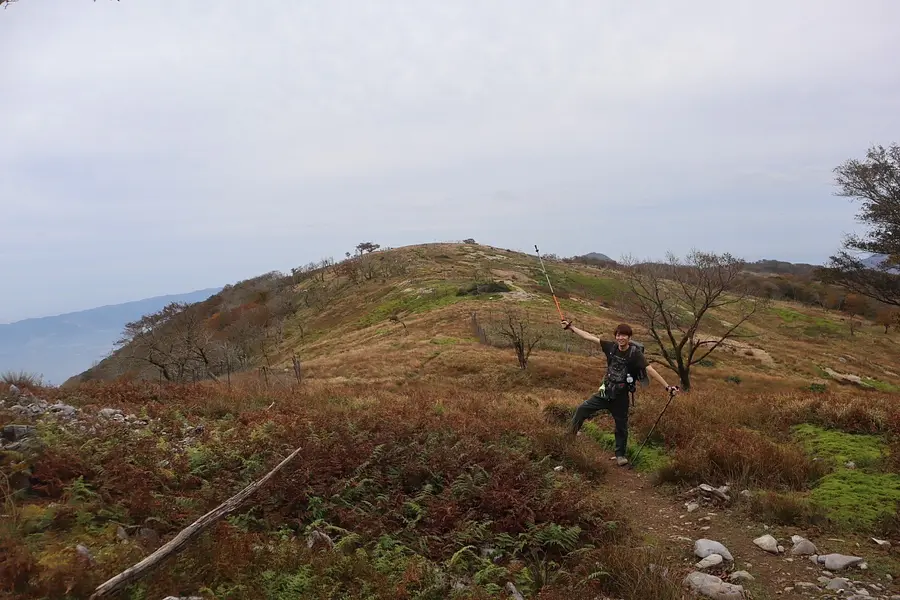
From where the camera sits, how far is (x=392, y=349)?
33.6 metres

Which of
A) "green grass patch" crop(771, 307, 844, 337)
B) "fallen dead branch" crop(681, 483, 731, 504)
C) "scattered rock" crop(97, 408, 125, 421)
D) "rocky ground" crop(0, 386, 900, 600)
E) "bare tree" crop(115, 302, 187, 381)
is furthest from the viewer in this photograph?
"green grass patch" crop(771, 307, 844, 337)

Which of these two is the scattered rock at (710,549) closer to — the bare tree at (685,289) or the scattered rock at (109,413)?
the scattered rock at (109,413)

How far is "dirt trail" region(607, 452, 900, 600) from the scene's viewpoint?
4.67 m

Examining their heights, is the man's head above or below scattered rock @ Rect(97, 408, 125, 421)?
above

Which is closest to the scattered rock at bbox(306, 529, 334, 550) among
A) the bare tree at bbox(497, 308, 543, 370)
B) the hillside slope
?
the bare tree at bbox(497, 308, 543, 370)

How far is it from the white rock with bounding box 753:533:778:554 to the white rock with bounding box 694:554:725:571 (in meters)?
0.61

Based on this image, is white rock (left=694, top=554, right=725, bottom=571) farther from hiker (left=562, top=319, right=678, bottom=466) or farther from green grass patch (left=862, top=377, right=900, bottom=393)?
green grass patch (left=862, top=377, right=900, bottom=393)

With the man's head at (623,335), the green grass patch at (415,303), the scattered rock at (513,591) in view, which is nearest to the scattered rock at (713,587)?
the scattered rock at (513,591)

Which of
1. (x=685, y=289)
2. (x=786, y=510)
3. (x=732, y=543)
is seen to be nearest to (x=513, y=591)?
(x=732, y=543)

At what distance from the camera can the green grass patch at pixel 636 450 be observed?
8327 mm

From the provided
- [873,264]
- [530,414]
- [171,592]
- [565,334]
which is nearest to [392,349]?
[565,334]

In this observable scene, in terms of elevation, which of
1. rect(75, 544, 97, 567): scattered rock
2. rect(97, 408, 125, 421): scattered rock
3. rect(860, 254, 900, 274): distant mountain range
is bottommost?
rect(75, 544, 97, 567): scattered rock

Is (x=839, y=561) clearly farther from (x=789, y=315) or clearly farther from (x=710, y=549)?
(x=789, y=315)

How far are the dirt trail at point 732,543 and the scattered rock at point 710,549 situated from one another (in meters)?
0.08
